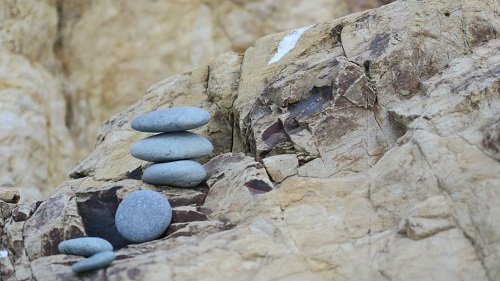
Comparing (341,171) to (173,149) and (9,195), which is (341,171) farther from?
(9,195)

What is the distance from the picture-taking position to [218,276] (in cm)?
323

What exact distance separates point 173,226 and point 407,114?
1.44 meters

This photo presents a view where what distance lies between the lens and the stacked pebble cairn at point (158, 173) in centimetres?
367

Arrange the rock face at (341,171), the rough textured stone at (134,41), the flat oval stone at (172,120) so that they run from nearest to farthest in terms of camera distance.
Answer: the rock face at (341,171) → the flat oval stone at (172,120) → the rough textured stone at (134,41)

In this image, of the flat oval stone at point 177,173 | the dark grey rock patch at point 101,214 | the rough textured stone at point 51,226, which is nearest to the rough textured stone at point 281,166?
the flat oval stone at point 177,173

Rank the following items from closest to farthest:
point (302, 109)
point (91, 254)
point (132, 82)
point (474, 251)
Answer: point (474, 251) → point (91, 254) → point (302, 109) → point (132, 82)

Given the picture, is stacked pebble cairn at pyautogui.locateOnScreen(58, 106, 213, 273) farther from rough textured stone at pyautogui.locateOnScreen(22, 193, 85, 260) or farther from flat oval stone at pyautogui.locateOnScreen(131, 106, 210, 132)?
rough textured stone at pyautogui.locateOnScreen(22, 193, 85, 260)

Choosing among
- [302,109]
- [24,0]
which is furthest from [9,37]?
[302,109]

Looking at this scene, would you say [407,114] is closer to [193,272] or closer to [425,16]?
[425,16]

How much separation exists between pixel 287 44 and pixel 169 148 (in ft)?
4.67

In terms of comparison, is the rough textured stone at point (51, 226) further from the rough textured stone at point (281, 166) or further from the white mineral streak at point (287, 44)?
the white mineral streak at point (287, 44)

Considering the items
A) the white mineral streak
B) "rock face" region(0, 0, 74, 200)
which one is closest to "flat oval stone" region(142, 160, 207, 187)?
the white mineral streak

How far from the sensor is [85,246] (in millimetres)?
3484

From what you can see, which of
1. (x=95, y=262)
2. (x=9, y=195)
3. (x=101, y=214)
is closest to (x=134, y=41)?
(x=9, y=195)
